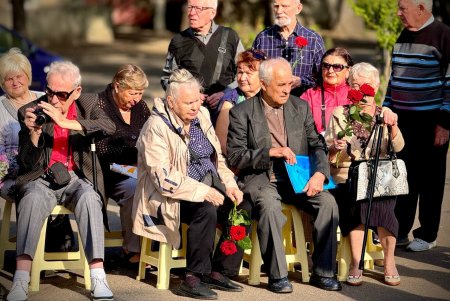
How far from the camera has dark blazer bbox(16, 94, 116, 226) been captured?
287 inches

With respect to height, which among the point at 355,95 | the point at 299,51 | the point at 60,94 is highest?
the point at 299,51

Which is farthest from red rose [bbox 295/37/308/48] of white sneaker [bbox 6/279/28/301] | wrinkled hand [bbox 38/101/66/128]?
white sneaker [bbox 6/279/28/301]

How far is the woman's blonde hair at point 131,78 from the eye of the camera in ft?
25.1

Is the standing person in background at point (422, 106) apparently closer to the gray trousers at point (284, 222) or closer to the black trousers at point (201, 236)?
the gray trousers at point (284, 222)

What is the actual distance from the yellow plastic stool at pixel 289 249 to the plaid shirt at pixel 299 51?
132 cm

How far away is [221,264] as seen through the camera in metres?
7.38

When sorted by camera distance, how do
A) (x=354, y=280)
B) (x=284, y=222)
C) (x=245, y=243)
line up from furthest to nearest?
(x=354, y=280) < (x=284, y=222) < (x=245, y=243)

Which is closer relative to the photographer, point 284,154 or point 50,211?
point 50,211

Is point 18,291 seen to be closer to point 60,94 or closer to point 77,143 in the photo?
point 77,143

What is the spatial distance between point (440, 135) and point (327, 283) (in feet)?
6.02

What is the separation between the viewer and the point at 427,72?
329 inches

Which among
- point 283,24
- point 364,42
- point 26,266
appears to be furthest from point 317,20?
point 26,266

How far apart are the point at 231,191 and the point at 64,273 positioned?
146cm

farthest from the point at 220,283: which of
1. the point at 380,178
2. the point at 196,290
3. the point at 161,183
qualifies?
the point at 380,178
